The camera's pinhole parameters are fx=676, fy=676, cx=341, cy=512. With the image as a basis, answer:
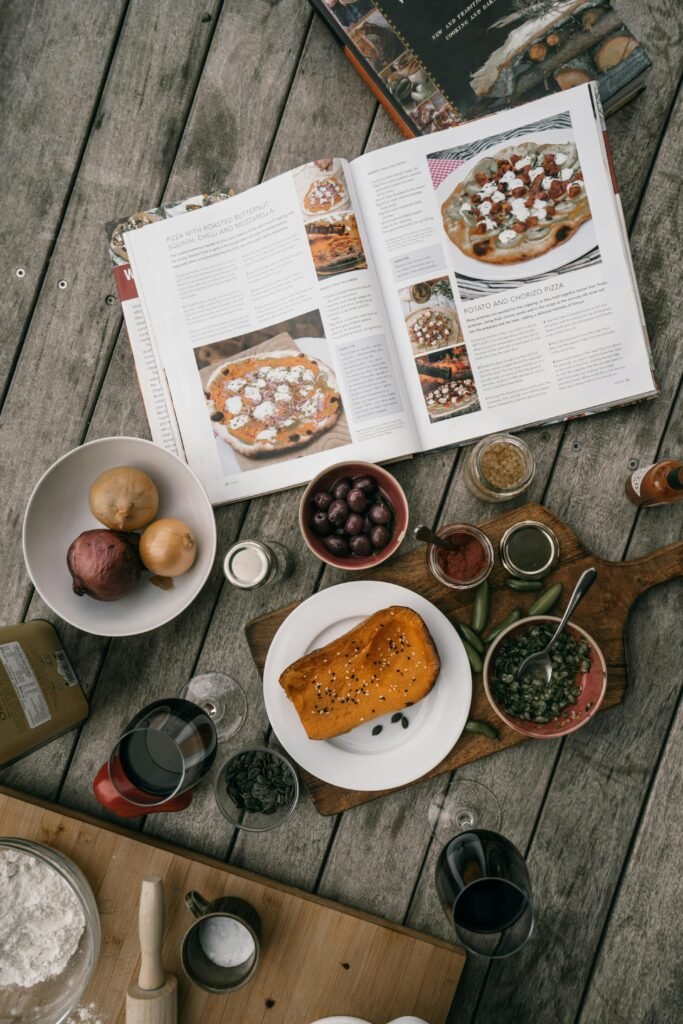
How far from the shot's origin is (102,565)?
934 mm

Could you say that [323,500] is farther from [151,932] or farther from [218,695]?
[151,932]

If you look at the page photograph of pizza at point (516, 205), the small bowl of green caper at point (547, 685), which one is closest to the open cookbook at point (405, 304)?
the page photograph of pizza at point (516, 205)

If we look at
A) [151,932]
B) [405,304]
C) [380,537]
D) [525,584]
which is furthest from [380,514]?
[151,932]

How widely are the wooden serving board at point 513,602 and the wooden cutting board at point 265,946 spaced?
0.17 meters

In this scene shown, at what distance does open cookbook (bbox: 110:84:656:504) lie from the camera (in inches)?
41.9

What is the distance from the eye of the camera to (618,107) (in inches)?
42.8

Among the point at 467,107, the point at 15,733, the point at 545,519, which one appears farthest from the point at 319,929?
the point at 467,107

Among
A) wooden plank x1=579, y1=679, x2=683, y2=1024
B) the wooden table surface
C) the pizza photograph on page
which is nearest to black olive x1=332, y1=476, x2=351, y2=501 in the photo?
the wooden table surface

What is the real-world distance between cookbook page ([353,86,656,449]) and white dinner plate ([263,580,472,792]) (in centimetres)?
27

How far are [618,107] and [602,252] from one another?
0.80 feet

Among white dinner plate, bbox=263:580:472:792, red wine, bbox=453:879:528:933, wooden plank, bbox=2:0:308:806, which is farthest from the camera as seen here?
wooden plank, bbox=2:0:308:806

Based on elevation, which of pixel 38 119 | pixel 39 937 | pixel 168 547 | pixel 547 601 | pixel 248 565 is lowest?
pixel 39 937

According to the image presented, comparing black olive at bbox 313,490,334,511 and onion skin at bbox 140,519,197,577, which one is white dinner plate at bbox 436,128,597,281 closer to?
black olive at bbox 313,490,334,511

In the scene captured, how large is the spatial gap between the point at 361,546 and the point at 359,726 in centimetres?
28
